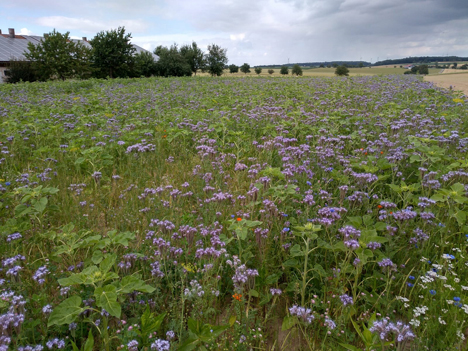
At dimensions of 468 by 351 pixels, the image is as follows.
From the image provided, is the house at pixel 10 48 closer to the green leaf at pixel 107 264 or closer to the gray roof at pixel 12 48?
the gray roof at pixel 12 48

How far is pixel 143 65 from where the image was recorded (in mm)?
51562

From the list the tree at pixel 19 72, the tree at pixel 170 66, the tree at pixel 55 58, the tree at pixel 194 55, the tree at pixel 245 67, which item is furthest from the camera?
the tree at pixel 245 67

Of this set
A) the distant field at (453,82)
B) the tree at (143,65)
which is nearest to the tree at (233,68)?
the tree at (143,65)

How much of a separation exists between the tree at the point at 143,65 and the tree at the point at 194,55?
676 inches

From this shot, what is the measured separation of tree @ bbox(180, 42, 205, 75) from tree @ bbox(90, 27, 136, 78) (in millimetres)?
26527

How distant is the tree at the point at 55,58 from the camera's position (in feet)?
119

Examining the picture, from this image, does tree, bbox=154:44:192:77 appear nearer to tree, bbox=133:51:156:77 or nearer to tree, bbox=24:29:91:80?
tree, bbox=133:51:156:77

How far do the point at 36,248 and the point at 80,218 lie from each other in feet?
1.79

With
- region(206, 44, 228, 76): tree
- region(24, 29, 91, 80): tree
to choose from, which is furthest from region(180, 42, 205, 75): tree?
region(24, 29, 91, 80): tree

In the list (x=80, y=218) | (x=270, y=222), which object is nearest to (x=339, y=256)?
Answer: (x=270, y=222)

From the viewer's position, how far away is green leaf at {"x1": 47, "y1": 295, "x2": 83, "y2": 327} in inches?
69.4

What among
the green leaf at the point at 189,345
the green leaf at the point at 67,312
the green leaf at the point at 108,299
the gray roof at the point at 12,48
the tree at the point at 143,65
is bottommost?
the green leaf at the point at 189,345

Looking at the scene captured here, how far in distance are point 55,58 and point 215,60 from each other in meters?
46.3

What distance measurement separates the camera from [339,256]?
2.89 meters
